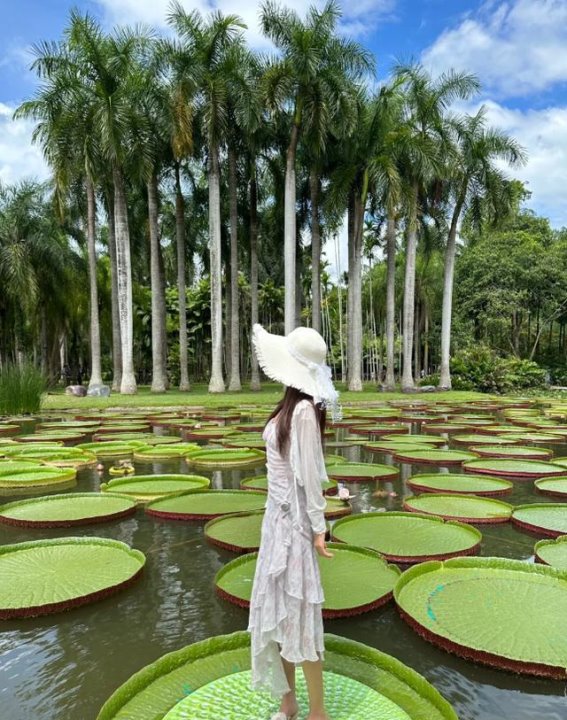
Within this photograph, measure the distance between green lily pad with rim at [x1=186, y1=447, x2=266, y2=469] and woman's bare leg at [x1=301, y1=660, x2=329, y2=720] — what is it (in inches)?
234

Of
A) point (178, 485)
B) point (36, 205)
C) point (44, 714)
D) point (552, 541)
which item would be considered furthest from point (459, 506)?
point (36, 205)

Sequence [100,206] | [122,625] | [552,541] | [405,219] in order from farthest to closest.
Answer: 1. [100,206]
2. [405,219]
3. [552,541]
4. [122,625]

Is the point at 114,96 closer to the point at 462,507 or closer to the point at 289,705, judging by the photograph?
the point at 462,507

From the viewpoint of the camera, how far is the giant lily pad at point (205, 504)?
5430mm

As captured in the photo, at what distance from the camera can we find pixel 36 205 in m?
28.8

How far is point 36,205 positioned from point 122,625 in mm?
30676

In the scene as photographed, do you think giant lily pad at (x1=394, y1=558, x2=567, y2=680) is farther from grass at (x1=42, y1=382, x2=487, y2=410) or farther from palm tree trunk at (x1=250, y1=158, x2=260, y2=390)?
palm tree trunk at (x1=250, y1=158, x2=260, y2=390)

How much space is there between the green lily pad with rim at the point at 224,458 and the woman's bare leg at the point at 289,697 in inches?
230

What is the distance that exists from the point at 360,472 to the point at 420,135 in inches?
775

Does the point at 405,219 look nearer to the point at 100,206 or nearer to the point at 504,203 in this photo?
the point at 504,203

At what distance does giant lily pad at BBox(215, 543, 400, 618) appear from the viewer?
3449 millimetres

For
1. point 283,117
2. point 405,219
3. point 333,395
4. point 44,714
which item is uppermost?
point 283,117

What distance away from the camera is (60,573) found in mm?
3891

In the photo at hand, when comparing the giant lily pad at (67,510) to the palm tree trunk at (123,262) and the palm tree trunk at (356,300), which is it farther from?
the palm tree trunk at (356,300)
